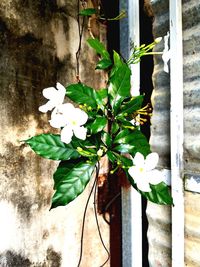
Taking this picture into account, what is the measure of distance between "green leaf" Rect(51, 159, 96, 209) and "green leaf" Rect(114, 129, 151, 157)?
17 centimetres

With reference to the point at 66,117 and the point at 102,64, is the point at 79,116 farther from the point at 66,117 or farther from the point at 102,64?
the point at 102,64

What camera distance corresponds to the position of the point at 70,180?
1.19m

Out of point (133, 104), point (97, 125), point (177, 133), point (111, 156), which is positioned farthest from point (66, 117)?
point (177, 133)

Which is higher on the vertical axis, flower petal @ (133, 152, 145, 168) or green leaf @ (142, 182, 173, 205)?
flower petal @ (133, 152, 145, 168)

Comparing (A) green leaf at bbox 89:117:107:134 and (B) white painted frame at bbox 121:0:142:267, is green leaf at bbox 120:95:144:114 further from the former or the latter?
(B) white painted frame at bbox 121:0:142:267

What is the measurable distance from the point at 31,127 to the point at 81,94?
19.7 inches

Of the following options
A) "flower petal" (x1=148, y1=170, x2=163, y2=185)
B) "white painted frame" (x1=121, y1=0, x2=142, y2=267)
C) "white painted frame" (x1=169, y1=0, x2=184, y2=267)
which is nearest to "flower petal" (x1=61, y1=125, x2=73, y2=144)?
"flower petal" (x1=148, y1=170, x2=163, y2=185)

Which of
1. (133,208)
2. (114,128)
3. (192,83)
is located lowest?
(133,208)

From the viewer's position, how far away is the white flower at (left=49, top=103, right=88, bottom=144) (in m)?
1.13

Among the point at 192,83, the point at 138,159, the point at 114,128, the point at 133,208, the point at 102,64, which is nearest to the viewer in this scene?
the point at 138,159

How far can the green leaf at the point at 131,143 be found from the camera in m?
1.27

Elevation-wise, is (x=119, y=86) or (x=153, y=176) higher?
(x=119, y=86)

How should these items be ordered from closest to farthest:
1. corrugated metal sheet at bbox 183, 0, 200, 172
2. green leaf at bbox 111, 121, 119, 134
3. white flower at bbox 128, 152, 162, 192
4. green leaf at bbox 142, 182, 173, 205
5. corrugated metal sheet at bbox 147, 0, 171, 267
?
white flower at bbox 128, 152, 162, 192 < green leaf at bbox 142, 182, 173, 205 < green leaf at bbox 111, 121, 119, 134 < corrugated metal sheet at bbox 183, 0, 200, 172 < corrugated metal sheet at bbox 147, 0, 171, 267

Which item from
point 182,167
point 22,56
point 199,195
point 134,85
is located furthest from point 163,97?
point 22,56
